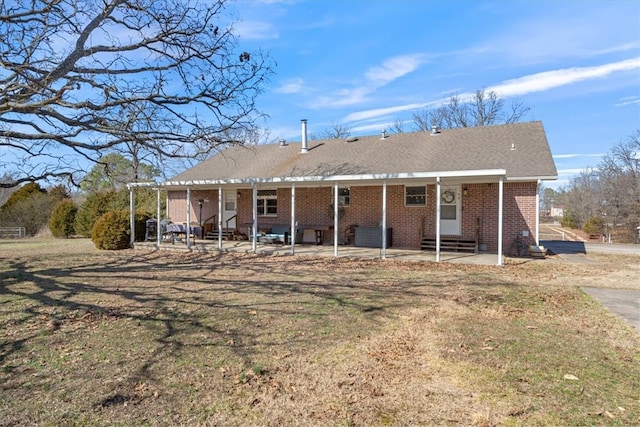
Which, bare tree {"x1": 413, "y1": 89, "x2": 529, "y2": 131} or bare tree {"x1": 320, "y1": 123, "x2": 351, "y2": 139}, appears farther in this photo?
bare tree {"x1": 320, "y1": 123, "x2": 351, "y2": 139}

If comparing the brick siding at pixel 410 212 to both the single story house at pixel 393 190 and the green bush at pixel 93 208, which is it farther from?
the green bush at pixel 93 208

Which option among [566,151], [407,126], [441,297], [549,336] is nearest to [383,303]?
[441,297]

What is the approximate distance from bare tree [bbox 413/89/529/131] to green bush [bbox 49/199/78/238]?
26469mm

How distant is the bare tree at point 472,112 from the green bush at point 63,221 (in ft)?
86.8

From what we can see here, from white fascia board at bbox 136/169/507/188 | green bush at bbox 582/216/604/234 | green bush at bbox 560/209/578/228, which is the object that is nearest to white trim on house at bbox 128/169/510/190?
white fascia board at bbox 136/169/507/188

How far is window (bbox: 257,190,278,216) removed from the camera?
17000mm

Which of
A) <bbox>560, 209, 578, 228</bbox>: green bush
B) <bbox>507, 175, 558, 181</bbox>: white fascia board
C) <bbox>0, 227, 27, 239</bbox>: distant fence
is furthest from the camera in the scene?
<bbox>560, 209, 578, 228</bbox>: green bush

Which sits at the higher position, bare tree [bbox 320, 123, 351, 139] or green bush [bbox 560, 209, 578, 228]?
bare tree [bbox 320, 123, 351, 139]

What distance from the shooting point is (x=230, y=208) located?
18.2m

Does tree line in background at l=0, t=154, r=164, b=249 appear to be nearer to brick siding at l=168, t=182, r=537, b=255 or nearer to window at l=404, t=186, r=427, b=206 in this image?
brick siding at l=168, t=182, r=537, b=255

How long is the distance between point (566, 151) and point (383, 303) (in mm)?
25718

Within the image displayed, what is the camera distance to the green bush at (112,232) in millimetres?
15156

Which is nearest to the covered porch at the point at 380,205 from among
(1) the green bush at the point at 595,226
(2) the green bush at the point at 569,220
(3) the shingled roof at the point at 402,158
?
(3) the shingled roof at the point at 402,158

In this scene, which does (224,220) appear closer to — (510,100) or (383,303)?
(383,303)
